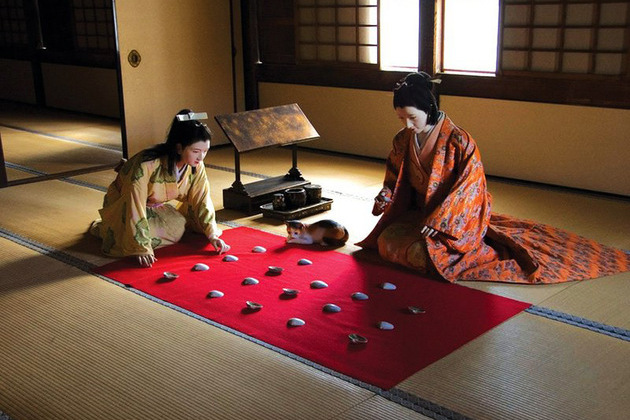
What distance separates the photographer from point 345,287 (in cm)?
333

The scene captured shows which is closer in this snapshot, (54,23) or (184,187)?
(184,187)

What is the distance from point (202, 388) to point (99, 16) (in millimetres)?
6463

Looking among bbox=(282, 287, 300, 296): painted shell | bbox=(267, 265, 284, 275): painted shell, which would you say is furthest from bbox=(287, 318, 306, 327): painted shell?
bbox=(267, 265, 284, 275): painted shell

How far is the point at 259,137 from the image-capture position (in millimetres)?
4645

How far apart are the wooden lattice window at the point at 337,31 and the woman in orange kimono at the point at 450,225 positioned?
2.64 metres

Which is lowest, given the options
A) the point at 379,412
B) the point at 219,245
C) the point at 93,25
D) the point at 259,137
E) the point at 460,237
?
the point at 379,412

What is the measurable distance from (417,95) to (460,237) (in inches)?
27.8

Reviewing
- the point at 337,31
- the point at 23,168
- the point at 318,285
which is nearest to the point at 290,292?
the point at 318,285

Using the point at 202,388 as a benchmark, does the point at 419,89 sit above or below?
above

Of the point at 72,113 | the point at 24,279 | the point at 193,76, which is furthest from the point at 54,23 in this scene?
the point at 24,279

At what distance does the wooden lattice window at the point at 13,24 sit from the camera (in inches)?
374

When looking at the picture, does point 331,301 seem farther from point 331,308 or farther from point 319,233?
point 319,233

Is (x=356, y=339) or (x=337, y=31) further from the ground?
(x=337, y=31)

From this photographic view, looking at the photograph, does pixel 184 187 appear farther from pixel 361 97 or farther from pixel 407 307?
pixel 361 97
